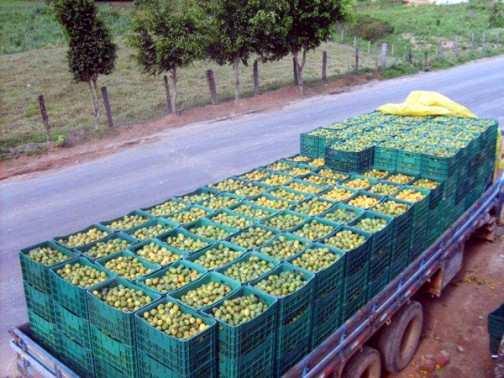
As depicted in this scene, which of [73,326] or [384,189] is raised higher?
[384,189]

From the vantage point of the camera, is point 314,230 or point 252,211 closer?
point 314,230

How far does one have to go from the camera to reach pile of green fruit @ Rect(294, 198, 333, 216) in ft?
21.7

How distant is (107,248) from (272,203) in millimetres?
2287

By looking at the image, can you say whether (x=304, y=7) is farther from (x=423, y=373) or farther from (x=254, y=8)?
(x=423, y=373)

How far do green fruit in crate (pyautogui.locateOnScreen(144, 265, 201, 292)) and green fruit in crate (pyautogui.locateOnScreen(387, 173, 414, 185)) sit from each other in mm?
3873

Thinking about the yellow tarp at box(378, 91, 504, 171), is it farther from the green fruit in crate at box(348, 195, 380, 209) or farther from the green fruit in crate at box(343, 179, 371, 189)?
the green fruit in crate at box(348, 195, 380, 209)

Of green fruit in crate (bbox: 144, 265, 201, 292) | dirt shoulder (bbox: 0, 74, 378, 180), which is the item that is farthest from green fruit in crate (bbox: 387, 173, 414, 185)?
dirt shoulder (bbox: 0, 74, 378, 180)

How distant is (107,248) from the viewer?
566 cm

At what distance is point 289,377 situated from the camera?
4457mm

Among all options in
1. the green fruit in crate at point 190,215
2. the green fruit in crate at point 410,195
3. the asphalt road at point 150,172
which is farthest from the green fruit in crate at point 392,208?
the asphalt road at point 150,172

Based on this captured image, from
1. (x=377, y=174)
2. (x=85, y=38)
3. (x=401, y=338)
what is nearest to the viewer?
(x=401, y=338)

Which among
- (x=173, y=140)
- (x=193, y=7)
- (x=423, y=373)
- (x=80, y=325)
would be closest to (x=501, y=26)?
(x=193, y=7)

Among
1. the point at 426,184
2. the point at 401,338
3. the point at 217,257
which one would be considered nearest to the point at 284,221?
the point at 217,257

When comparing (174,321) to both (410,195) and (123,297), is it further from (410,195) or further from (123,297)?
(410,195)
